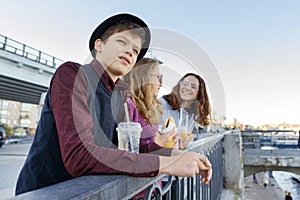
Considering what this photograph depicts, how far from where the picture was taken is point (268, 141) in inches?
511

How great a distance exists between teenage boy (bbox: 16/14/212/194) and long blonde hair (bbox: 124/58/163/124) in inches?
20.6

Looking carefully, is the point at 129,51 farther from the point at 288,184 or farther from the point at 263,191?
the point at 288,184

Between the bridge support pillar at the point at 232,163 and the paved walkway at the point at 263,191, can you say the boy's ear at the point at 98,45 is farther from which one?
the paved walkway at the point at 263,191

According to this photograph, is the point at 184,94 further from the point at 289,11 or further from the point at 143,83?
the point at 289,11

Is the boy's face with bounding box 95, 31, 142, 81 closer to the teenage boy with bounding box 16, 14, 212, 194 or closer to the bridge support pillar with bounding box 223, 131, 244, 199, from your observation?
the teenage boy with bounding box 16, 14, 212, 194

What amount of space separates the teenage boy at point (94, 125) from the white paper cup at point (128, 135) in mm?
80

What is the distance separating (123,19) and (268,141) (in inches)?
527

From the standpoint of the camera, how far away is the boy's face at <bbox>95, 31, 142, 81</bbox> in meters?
1.10

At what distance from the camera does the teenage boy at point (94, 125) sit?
0.78 metres

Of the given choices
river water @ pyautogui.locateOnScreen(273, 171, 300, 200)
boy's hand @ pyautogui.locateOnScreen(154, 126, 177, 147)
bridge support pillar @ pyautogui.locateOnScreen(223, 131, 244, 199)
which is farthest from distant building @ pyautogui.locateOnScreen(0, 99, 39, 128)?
boy's hand @ pyautogui.locateOnScreen(154, 126, 177, 147)

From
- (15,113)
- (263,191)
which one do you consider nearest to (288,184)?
(263,191)

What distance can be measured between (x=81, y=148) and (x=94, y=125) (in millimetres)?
163

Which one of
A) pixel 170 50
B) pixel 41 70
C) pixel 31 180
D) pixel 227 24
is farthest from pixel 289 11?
pixel 41 70

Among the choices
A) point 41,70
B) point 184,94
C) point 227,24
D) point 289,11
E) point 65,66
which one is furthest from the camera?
point 41,70
